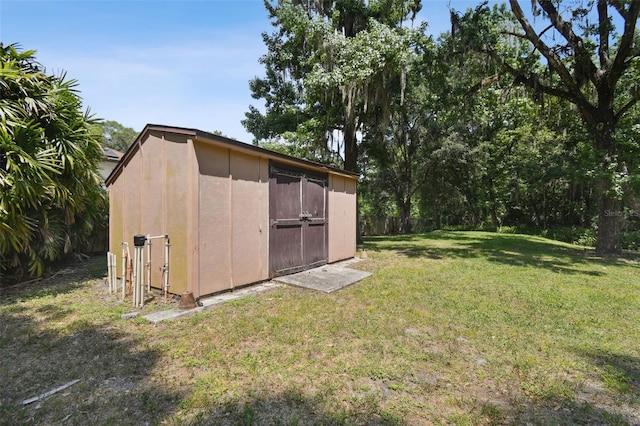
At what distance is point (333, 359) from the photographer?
8.26 ft

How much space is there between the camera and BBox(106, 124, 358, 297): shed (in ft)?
12.7

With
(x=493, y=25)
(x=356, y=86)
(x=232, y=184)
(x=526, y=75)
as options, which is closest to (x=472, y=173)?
(x=526, y=75)

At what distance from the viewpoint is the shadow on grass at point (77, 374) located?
1.84 meters

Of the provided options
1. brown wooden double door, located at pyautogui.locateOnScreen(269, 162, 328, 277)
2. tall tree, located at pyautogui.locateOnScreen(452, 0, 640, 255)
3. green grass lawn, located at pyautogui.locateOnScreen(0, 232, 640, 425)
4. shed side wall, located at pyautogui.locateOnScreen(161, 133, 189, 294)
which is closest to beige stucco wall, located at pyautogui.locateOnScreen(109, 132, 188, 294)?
shed side wall, located at pyautogui.locateOnScreen(161, 133, 189, 294)

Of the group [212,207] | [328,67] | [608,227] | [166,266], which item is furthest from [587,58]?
[166,266]

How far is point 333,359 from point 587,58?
10.0 m

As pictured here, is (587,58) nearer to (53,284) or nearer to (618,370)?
(618,370)

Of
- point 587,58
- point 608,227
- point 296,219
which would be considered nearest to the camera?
point 296,219

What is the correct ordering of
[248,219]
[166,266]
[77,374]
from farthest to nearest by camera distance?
[248,219] → [166,266] → [77,374]

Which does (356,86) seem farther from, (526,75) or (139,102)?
(139,102)

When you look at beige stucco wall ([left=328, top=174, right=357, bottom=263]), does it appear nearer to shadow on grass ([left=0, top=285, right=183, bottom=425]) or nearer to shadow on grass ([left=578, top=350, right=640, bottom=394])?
shadow on grass ([left=0, top=285, right=183, bottom=425])

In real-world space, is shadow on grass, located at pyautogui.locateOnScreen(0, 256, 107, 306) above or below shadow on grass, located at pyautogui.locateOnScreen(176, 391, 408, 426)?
above

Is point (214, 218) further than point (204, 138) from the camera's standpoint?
Yes

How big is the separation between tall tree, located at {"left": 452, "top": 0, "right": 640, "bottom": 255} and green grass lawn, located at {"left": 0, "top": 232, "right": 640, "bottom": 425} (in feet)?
16.4
